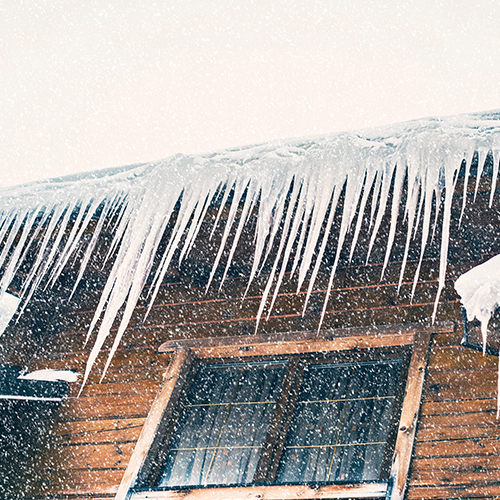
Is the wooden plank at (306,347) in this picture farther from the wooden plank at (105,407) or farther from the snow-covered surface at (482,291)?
the snow-covered surface at (482,291)

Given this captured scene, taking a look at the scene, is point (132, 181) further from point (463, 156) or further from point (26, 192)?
point (463, 156)

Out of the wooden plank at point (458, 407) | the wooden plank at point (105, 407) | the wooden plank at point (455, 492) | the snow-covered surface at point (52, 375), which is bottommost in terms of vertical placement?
the wooden plank at point (455, 492)

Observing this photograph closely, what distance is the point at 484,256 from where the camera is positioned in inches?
144

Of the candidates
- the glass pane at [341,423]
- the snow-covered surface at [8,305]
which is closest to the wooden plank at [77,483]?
the glass pane at [341,423]

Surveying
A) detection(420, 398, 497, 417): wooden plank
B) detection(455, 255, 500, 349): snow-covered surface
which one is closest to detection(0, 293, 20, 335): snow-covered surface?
detection(420, 398, 497, 417): wooden plank

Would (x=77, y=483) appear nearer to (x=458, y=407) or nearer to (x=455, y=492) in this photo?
(x=455, y=492)

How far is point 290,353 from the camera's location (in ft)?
12.3

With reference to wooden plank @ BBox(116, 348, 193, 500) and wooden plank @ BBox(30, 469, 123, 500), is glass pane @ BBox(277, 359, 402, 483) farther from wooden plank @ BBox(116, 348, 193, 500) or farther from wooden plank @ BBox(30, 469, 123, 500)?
wooden plank @ BBox(30, 469, 123, 500)

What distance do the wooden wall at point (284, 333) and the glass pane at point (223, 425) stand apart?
0.27 m

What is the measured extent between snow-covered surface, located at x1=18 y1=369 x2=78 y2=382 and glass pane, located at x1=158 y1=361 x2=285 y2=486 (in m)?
0.97

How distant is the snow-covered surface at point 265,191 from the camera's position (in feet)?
9.60

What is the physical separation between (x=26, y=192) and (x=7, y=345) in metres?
1.22

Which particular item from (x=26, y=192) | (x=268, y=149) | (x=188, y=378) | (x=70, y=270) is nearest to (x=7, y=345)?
(x=70, y=270)

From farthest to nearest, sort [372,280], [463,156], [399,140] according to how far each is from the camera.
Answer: [372,280] → [399,140] → [463,156]
